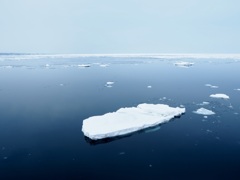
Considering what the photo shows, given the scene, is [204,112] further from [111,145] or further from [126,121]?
[111,145]

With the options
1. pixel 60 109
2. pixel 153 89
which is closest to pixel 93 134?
pixel 60 109

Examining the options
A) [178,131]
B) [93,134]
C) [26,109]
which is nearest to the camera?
[93,134]

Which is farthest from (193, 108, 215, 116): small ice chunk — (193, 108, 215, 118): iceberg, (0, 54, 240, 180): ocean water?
(0, 54, 240, 180): ocean water

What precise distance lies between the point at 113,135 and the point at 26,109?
4869 mm

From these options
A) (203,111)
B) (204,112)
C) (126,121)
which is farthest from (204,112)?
(126,121)

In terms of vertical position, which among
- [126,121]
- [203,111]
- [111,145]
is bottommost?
[111,145]

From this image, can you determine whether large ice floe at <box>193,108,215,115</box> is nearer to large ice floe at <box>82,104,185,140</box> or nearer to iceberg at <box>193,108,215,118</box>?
iceberg at <box>193,108,215,118</box>

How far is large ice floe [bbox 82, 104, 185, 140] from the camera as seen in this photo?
7.69m

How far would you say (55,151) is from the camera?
6.87 meters

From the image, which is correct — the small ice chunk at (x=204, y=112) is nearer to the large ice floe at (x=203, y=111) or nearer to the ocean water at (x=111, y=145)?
the large ice floe at (x=203, y=111)

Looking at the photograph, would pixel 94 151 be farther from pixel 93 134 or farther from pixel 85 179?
pixel 85 179

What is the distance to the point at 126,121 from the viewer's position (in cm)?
848

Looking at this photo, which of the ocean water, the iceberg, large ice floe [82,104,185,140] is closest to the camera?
the ocean water

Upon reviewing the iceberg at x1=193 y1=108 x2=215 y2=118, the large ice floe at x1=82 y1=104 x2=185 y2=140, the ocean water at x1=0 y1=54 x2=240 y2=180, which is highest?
the large ice floe at x1=82 y1=104 x2=185 y2=140
